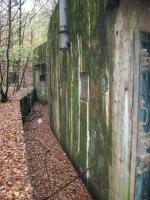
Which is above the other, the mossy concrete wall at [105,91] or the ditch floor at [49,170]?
the mossy concrete wall at [105,91]

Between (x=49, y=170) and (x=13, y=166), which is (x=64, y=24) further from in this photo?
(x=13, y=166)

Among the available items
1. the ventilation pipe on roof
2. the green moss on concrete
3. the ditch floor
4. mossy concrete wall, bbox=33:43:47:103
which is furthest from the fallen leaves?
mossy concrete wall, bbox=33:43:47:103

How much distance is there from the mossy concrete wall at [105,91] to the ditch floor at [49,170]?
26 cm

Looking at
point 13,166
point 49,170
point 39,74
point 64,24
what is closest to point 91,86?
point 13,166

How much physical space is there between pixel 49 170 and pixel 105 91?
2.94 m

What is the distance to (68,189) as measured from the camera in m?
5.48

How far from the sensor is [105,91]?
4.27m

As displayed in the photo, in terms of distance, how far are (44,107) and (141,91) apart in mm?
12849

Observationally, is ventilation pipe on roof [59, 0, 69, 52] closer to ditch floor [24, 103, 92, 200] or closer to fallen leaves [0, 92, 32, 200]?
fallen leaves [0, 92, 32, 200]

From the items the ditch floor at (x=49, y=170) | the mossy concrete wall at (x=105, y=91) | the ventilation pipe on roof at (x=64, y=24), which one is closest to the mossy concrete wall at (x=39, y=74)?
the ditch floor at (x=49, y=170)

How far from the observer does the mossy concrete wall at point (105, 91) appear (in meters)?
3.51

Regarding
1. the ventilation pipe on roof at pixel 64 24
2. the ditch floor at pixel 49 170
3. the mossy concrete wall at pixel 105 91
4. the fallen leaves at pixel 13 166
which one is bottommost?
the ditch floor at pixel 49 170

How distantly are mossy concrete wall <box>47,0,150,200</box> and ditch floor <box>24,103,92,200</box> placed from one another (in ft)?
0.86

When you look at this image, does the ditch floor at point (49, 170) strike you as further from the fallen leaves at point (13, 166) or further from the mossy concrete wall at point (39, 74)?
the mossy concrete wall at point (39, 74)
